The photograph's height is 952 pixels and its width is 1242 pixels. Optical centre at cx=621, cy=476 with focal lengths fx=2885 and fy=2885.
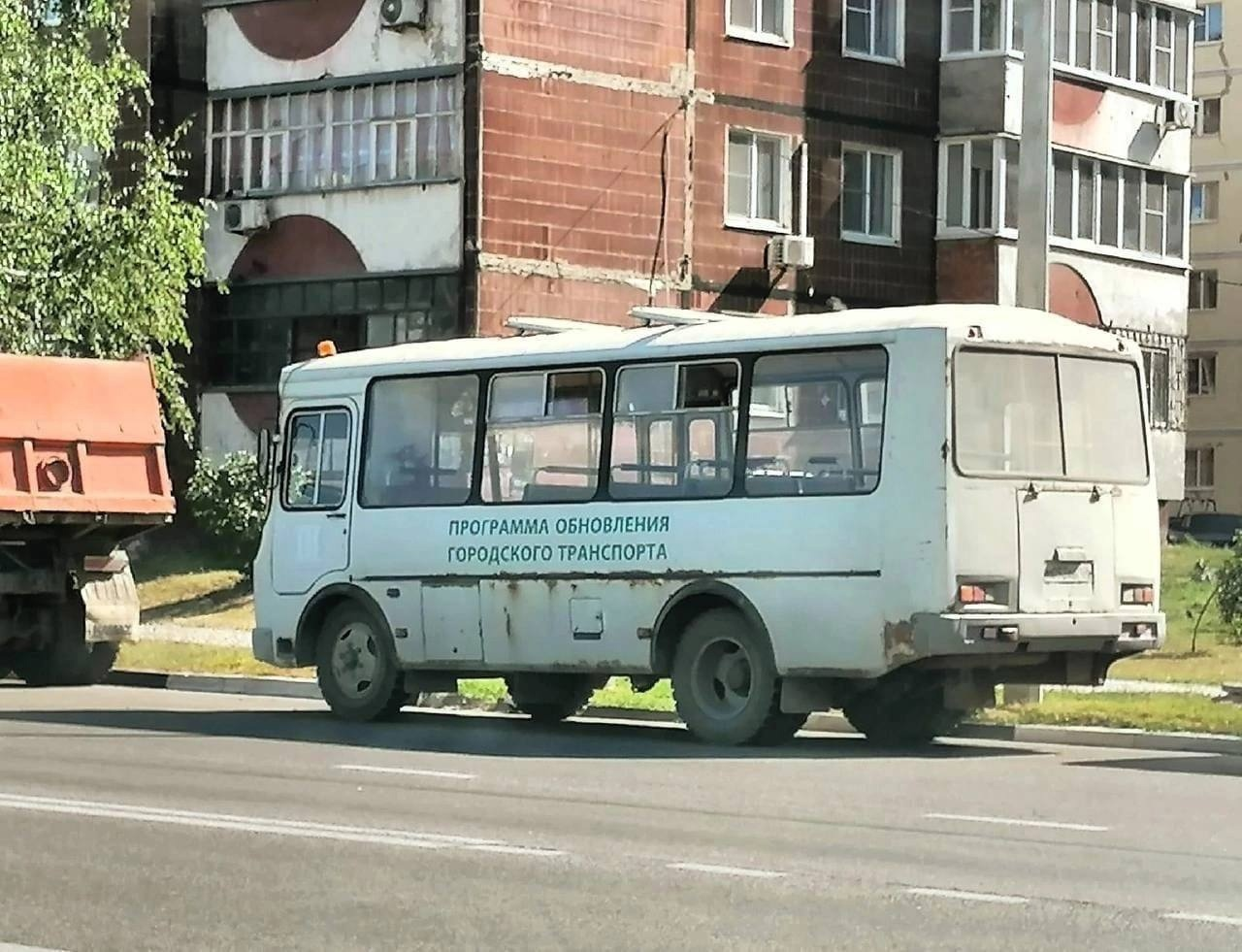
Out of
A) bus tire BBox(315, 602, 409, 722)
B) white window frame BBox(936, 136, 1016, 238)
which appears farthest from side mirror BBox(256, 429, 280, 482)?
white window frame BBox(936, 136, 1016, 238)

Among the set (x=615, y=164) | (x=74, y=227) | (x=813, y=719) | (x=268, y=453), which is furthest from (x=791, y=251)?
(x=813, y=719)

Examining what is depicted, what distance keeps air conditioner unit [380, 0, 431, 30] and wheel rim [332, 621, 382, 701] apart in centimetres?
1910

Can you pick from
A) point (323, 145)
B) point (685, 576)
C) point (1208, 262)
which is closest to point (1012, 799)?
point (685, 576)

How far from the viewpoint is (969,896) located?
35.6 feet

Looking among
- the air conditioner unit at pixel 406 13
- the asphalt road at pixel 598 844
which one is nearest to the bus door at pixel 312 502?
the asphalt road at pixel 598 844

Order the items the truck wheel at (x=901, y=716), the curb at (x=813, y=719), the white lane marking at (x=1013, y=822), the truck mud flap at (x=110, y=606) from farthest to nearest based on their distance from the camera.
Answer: the truck mud flap at (x=110, y=606)
the truck wheel at (x=901, y=716)
the curb at (x=813, y=719)
the white lane marking at (x=1013, y=822)

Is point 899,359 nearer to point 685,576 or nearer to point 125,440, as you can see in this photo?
point 685,576

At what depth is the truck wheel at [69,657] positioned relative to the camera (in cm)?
2564

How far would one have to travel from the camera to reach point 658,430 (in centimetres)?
1994

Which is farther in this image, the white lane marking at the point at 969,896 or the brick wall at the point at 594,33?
the brick wall at the point at 594,33

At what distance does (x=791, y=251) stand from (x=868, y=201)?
10.1ft

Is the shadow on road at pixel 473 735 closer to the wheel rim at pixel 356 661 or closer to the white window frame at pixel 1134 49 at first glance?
the wheel rim at pixel 356 661

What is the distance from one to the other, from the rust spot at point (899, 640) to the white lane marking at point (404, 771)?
315 centimetres

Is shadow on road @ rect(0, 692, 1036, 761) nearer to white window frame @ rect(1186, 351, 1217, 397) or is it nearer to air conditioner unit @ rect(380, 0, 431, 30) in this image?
air conditioner unit @ rect(380, 0, 431, 30)
